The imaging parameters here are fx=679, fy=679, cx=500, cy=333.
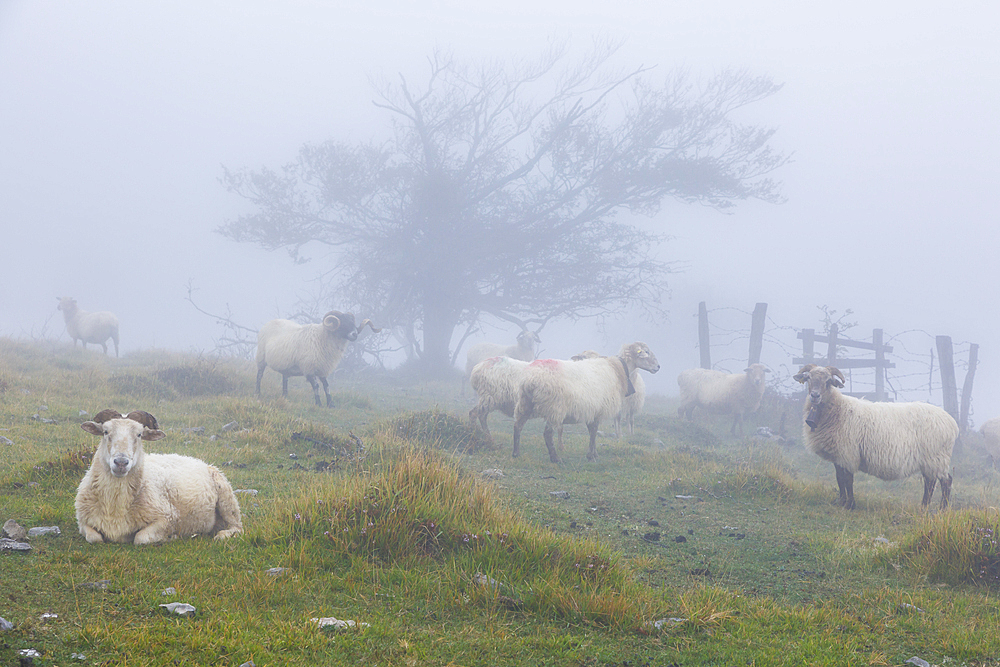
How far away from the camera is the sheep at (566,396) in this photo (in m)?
13.1

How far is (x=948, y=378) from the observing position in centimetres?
2048

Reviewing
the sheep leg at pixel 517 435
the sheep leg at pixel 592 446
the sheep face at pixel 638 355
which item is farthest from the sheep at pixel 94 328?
the sheep leg at pixel 592 446

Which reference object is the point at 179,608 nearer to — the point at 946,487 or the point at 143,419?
the point at 143,419

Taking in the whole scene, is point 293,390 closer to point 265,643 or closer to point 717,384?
point 717,384

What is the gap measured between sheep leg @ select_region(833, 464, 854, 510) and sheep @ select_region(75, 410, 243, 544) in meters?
8.16

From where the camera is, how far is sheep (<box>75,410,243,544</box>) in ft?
17.6

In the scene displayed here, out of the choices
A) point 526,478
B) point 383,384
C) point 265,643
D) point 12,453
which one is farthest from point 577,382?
point 383,384

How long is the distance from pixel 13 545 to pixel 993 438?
70.4 feet

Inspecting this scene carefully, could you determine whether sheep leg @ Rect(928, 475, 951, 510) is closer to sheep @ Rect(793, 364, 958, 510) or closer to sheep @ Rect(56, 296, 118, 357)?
sheep @ Rect(793, 364, 958, 510)

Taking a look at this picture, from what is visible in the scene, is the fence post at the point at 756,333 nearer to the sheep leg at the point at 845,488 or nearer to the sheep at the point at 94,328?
the sheep leg at the point at 845,488

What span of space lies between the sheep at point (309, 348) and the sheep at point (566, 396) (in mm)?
6622

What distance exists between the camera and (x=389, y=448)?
10.1 meters

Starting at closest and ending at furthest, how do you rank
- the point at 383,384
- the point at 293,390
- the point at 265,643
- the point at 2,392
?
1. the point at 265,643
2. the point at 2,392
3. the point at 293,390
4. the point at 383,384

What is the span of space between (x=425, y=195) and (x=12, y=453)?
87.1ft
